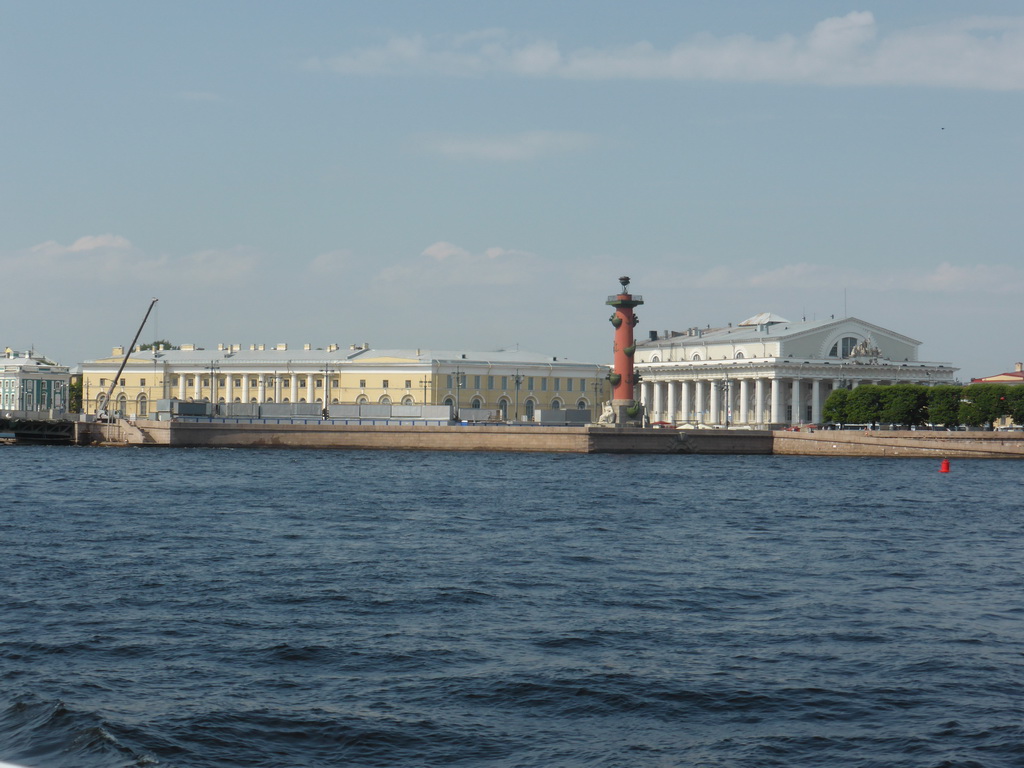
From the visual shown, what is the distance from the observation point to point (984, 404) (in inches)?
2418

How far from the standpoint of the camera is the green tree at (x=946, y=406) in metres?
62.4

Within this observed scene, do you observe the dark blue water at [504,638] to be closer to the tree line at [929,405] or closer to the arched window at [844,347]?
the tree line at [929,405]

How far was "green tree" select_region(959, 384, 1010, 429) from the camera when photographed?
61.2 metres

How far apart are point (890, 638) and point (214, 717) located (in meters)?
6.29

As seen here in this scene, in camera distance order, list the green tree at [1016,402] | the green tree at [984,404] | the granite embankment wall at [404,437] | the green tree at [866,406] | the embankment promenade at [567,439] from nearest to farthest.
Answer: the embankment promenade at [567,439] → the granite embankment wall at [404,437] → the green tree at [1016,402] → the green tree at [984,404] → the green tree at [866,406]

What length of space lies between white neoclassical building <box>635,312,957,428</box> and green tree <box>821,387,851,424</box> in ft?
14.2

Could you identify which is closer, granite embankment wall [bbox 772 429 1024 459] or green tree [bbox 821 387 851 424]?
granite embankment wall [bbox 772 429 1024 459]

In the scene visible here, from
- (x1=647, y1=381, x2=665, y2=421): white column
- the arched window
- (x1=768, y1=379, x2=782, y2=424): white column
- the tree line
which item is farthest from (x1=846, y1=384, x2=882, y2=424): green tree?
(x1=647, y1=381, x2=665, y2=421): white column

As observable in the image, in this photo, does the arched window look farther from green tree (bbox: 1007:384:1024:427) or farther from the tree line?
green tree (bbox: 1007:384:1024:427)

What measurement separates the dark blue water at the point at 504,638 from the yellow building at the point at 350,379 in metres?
55.3

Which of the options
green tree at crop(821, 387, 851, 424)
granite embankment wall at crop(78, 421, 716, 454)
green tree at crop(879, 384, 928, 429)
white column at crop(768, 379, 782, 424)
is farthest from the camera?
white column at crop(768, 379, 782, 424)

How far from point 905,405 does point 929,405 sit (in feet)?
3.76

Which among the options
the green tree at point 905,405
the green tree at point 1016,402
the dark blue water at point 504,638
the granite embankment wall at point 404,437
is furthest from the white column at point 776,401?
the dark blue water at point 504,638

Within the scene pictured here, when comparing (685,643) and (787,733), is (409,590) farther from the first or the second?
(787,733)
